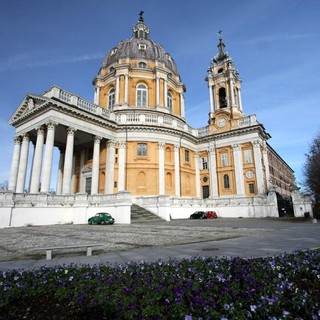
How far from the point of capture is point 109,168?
2955 cm

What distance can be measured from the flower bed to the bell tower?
114 feet

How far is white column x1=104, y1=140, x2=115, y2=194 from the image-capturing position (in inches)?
1136

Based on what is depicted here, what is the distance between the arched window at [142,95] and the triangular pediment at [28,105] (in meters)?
16.2

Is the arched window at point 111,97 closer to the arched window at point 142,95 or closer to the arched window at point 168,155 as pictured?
the arched window at point 142,95

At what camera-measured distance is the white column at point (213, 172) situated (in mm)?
35688

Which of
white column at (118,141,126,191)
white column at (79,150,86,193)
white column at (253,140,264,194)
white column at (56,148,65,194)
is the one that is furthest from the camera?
white column at (253,140,264,194)

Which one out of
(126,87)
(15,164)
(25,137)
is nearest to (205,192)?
(126,87)

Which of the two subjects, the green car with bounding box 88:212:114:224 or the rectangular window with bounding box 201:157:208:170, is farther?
the rectangular window with bounding box 201:157:208:170

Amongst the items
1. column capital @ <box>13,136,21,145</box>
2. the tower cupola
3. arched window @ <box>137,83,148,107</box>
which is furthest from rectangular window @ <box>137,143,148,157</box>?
the tower cupola

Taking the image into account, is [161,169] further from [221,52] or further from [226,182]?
[221,52]

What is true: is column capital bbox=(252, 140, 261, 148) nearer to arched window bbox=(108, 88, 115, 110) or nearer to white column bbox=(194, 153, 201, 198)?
white column bbox=(194, 153, 201, 198)

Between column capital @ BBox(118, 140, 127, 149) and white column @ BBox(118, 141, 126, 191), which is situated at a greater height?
column capital @ BBox(118, 140, 127, 149)

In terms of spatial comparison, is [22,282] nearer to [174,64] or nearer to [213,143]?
[213,143]

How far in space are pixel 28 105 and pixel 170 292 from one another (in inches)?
1152
